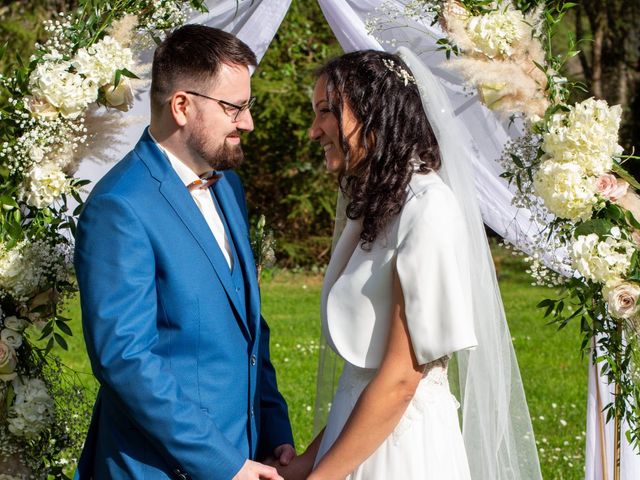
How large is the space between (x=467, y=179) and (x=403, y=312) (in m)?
0.57

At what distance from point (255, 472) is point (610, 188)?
5.32 feet

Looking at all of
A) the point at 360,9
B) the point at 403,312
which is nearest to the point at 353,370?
the point at 403,312

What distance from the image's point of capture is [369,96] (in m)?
2.79

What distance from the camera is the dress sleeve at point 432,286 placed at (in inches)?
104

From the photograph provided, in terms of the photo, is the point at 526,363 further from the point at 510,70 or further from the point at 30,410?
the point at 30,410

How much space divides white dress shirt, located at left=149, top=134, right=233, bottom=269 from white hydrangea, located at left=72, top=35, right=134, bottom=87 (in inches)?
27.3

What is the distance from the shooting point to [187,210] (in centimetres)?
290

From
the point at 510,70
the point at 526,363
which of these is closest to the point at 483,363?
the point at 510,70

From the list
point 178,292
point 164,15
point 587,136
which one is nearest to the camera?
point 178,292

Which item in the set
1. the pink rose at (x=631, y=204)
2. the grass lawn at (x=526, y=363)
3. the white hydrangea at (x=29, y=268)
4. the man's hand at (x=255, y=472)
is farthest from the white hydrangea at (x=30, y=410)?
the grass lawn at (x=526, y=363)

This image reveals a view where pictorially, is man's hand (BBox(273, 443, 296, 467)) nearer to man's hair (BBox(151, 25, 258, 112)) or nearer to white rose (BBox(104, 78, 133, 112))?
man's hair (BBox(151, 25, 258, 112))

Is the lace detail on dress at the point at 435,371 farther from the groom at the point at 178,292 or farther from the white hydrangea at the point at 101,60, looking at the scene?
the white hydrangea at the point at 101,60

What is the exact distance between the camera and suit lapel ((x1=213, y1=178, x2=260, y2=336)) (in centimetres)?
306

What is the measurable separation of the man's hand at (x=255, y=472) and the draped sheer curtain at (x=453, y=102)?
71.4 inches
